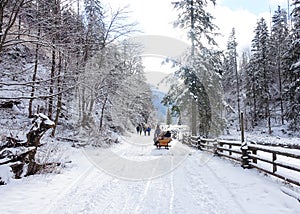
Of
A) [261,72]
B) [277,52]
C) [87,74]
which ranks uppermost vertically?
[277,52]

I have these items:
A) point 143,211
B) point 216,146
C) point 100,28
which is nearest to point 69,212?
point 143,211

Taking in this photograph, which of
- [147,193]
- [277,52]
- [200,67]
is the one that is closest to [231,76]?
[277,52]

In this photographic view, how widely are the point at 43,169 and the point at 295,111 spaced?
24.5m

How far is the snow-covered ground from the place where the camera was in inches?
199

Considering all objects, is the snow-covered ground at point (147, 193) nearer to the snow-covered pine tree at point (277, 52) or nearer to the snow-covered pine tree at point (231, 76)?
the snow-covered pine tree at point (277, 52)

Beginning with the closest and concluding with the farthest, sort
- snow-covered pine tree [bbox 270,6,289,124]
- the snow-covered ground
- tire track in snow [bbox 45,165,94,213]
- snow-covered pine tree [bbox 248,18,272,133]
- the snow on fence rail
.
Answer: the snow-covered ground < tire track in snow [bbox 45,165,94,213] < the snow on fence rail < snow-covered pine tree [bbox 248,18,272,133] < snow-covered pine tree [bbox 270,6,289,124]

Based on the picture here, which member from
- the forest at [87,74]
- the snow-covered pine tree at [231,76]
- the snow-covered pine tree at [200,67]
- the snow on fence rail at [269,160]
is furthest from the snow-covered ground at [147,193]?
the snow-covered pine tree at [231,76]

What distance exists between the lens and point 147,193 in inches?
243

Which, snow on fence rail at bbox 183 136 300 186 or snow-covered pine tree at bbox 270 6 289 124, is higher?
snow-covered pine tree at bbox 270 6 289 124

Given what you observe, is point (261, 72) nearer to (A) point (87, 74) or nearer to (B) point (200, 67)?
(B) point (200, 67)

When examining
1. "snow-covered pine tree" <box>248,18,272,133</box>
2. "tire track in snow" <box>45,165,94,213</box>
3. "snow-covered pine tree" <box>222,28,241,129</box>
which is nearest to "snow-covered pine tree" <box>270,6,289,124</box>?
"snow-covered pine tree" <box>248,18,272,133</box>

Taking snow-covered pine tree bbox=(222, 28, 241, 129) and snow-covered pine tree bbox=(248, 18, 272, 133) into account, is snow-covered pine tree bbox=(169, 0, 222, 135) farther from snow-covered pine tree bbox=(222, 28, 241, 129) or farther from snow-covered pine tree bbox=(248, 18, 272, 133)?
snow-covered pine tree bbox=(222, 28, 241, 129)

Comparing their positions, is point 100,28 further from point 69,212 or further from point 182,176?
point 69,212

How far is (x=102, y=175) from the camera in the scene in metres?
8.40
